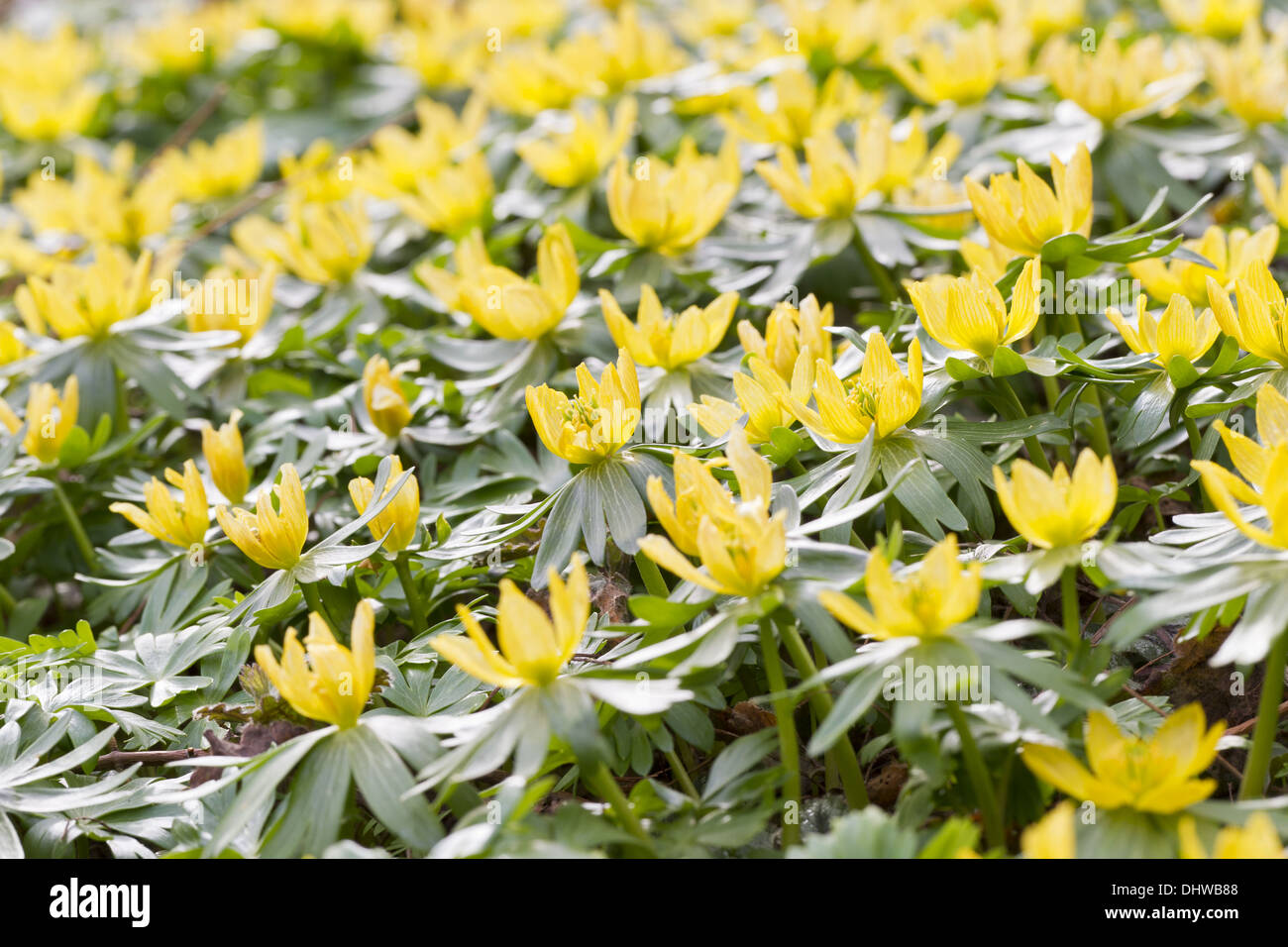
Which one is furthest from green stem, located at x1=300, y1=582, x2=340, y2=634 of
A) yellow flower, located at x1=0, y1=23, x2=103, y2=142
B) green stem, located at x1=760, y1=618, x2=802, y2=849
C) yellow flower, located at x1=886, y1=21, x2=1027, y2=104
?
yellow flower, located at x1=0, y1=23, x2=103, y2=142

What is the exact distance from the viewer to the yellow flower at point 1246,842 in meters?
1.07

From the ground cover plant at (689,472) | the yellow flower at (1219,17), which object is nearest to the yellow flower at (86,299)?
the ground cover plant at (689,472)

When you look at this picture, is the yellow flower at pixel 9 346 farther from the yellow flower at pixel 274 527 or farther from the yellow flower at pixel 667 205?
the yellow flower at pixel 667 205

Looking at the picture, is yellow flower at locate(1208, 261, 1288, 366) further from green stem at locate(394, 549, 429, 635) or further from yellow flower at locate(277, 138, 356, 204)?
yellow flower at locate(277, 138, 356, 204)

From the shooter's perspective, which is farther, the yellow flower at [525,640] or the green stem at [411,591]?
the green stem at [411,591]

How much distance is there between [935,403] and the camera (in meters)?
1.64

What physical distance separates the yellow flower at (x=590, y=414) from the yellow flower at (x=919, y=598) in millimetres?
473

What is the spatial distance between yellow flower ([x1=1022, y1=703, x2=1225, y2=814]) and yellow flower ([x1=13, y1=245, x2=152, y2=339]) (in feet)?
6.25

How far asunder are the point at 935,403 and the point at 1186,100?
164 centimetres

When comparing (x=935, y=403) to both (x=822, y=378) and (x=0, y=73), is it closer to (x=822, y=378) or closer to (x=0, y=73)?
(x=822, y=378)

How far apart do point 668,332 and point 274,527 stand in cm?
70

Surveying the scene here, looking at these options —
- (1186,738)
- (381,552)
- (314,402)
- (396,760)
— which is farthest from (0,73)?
(1186,738)

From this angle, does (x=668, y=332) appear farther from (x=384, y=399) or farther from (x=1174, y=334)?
(x=1174, y=334)

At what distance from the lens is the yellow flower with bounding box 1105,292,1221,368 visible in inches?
64.0
